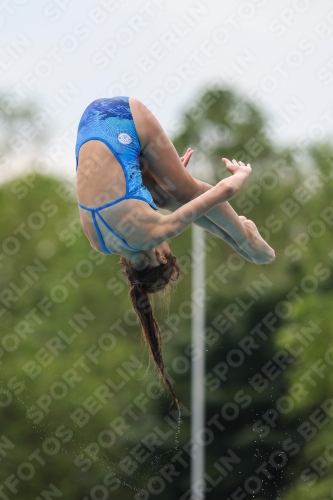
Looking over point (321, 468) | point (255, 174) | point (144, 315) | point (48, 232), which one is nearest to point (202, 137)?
point (255, 174)

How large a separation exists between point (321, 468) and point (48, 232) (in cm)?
875

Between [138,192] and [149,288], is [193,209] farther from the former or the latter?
[149,288]

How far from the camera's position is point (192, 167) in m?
17.7

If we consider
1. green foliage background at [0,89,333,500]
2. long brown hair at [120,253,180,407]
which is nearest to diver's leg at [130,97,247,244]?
long brown hair at [120,253,180,407]

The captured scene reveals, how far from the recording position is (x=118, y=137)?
520 centimetres

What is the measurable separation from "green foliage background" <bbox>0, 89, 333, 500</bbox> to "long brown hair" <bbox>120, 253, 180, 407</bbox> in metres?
8.59

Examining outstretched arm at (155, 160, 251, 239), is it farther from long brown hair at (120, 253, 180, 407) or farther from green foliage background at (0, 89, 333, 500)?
green foliage background at (0, 89, 333, 500)

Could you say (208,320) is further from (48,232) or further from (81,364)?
(48,232)

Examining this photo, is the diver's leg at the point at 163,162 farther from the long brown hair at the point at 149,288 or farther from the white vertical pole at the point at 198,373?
the white vertical pole at the point at 198,373

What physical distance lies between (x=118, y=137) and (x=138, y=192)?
1.22 ft

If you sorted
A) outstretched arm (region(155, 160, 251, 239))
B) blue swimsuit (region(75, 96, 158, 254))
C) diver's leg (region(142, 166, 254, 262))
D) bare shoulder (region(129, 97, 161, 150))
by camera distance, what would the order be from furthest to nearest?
1. diver's leg (region(142, 166, 254, 262))
2. bare shoulder (region(129, 97, 161, 150))
3. blue swimsuit (region(75, 96, 158, 254))
4. outstretched arm (region(155, 160, 251, 239))

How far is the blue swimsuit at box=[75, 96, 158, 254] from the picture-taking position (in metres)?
5.15

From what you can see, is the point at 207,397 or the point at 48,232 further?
the point at 48,232

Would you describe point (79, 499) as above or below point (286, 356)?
below
